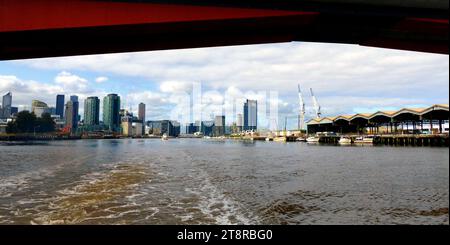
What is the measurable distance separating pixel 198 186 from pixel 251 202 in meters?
6.13

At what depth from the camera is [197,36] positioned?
42.7ft

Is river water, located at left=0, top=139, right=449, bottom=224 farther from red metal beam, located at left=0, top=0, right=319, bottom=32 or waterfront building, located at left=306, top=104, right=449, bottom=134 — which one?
waterfront building, located at left=306, top=104, right=449, bottom=134

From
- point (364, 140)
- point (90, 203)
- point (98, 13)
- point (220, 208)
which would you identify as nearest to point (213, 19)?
point (98, 13)

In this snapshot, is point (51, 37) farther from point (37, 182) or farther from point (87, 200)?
point (37, 182)

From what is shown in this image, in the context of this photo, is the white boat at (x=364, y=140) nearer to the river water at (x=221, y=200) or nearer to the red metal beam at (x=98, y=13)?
the river water at (x=221, y=200)

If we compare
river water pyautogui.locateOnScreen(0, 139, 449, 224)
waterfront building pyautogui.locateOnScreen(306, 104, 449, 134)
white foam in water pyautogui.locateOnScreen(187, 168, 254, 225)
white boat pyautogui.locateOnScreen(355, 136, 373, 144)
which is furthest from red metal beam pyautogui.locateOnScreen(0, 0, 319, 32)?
white boat pyautogui.locateOnScreen(355, 136, 373, 144)

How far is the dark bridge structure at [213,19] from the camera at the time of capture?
34.7 ft

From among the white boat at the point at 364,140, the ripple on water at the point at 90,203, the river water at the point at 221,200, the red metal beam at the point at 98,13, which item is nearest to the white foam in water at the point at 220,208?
the river water at the point at 221,200

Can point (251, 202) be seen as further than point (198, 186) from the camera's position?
No

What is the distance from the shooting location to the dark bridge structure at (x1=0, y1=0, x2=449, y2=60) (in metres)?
10.6

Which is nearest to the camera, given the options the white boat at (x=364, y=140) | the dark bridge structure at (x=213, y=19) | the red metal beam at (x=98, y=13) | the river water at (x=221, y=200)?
the dark bridge structure at (x=213, y=19)

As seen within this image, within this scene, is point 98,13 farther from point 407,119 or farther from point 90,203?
point 407,119
